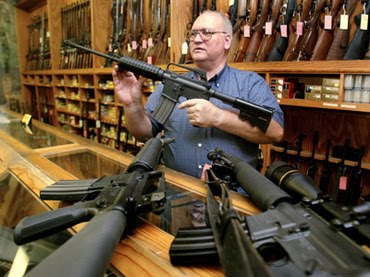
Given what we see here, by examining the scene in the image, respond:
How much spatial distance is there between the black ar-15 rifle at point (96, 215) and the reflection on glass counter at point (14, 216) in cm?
9

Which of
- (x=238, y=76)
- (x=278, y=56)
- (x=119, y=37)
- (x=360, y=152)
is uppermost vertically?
(x=119, y=37)

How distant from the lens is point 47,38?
5562 mm

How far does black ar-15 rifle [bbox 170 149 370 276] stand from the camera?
0.39m

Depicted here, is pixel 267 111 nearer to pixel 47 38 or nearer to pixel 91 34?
pixel 91 34

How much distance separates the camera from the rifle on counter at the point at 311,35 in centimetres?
203

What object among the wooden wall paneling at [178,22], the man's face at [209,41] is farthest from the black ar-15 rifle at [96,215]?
the wooden wall paneling at [178,22]

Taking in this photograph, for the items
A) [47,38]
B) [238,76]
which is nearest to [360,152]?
[238,76]

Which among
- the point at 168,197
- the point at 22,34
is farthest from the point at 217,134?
the point at 22,34

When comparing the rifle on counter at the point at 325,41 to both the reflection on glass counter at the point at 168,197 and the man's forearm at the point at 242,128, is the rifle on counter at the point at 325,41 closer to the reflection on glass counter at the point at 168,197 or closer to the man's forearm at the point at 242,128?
the man's forearm at the point at 242,128

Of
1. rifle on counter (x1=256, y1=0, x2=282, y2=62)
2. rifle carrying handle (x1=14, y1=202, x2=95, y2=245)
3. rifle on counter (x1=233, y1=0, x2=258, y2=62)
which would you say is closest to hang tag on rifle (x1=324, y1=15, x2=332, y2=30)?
rifle on counter (x1=256, y1=0, x2=282, y2=62)

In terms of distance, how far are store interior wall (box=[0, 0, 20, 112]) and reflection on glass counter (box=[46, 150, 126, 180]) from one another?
5405 mm

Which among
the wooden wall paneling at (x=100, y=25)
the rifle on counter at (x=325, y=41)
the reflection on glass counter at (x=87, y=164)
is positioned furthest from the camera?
the wooden wall paneling at (x=100, y=25)

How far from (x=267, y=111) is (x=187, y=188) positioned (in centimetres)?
58

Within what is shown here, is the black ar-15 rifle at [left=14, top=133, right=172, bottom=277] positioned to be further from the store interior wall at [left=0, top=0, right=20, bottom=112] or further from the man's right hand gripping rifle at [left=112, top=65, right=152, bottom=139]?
the store interior wall at [left=0, top=0, right=20, bottom=112]
